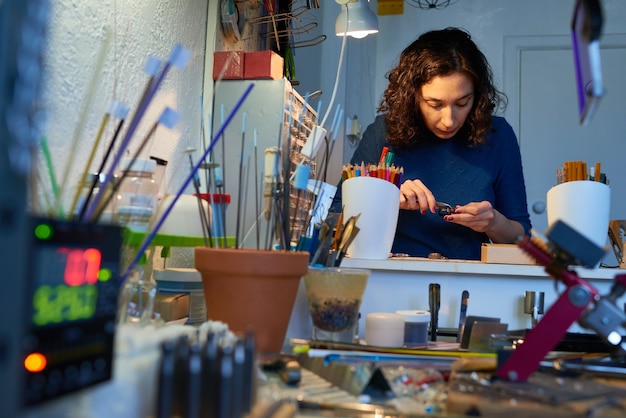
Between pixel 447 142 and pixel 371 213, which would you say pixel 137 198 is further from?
pixel 447 142

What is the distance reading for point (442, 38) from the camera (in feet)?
6.46

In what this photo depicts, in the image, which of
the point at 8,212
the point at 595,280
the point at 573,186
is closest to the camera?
the point at 8,212

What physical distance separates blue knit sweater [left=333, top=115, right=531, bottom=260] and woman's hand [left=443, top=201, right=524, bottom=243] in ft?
0.55

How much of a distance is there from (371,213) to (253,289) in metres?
0.59

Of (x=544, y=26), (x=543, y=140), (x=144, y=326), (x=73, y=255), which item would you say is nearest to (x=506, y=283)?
(x=144, y=326)

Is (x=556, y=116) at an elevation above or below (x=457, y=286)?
above

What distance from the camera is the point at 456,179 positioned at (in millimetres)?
2004

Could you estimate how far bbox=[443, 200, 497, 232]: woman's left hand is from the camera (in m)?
1.64

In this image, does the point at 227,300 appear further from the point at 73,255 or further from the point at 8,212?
the point at 8,212

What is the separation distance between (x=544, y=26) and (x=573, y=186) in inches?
101

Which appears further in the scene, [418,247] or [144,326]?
[418,247]

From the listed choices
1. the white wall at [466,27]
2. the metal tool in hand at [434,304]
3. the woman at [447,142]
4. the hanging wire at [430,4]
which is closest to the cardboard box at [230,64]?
the woman at [447,142]

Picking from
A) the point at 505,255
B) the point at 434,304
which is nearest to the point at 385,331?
the point at 434,304

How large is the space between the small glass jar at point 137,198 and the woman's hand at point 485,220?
3.17ft
